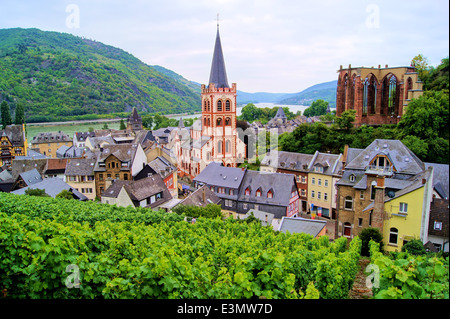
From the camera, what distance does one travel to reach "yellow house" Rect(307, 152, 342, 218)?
127 ft

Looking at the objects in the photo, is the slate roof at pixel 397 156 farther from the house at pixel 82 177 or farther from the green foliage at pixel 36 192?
the house at pixel 82 177

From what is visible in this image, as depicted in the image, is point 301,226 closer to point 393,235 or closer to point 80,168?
point 393,235

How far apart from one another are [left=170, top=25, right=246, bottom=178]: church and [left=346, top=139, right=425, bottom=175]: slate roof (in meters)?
29.5

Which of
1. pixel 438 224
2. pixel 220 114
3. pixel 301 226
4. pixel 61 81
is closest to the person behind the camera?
pixel 438 224

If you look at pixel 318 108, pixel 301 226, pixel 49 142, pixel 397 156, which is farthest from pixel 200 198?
pixel 318 108

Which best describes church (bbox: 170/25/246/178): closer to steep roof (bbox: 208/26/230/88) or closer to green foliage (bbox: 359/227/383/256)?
steep roof (bbox: 208/26/230/88)

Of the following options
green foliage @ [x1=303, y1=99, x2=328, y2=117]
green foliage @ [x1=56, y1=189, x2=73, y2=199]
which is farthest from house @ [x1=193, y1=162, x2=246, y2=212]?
green foliage @ [x1=303, y1=99, x2=328, y2=117]

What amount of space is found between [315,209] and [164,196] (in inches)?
684

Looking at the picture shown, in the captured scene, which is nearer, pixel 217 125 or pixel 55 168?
pixel 55 168

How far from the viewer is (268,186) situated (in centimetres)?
3728

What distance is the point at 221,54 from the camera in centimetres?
5784

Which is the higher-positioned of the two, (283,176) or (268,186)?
(283,176)

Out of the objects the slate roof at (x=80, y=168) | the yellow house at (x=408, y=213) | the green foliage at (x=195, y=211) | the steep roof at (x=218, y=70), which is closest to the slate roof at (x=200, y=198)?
the green foliage at (x=195, y=211)

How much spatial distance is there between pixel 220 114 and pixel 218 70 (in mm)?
7430
